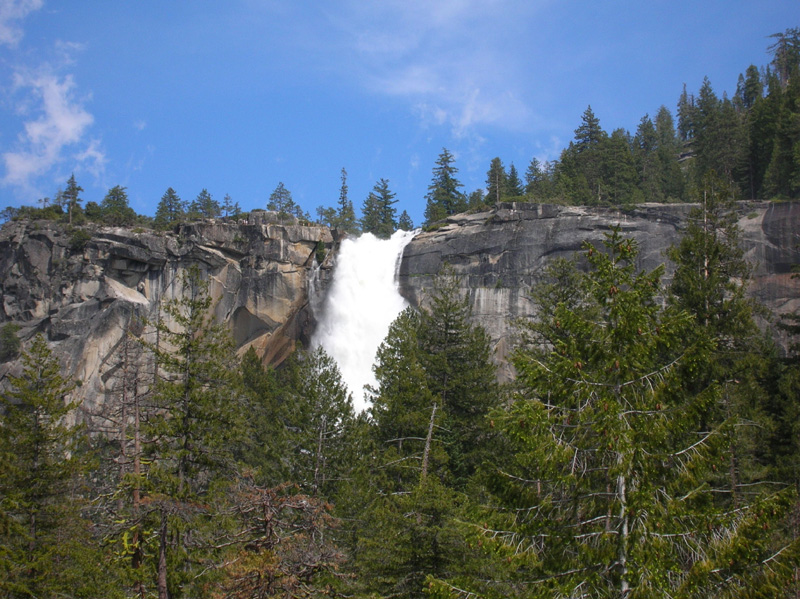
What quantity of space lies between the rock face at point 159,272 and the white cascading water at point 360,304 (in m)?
2.44

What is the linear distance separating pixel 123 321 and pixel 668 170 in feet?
153

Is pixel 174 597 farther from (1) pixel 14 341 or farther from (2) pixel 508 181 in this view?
(2) pixel 508 181

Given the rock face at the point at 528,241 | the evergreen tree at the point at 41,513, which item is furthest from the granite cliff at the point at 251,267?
the evergreen tree at the point at 41,513

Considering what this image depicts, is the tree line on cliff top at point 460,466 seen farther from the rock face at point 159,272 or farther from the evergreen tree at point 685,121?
the evergreen tree at point 685,121

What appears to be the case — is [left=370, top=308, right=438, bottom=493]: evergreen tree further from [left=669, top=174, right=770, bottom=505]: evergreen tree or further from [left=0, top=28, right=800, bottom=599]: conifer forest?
[left=669, top=174, right=770, bottom=505]: evergreen tree

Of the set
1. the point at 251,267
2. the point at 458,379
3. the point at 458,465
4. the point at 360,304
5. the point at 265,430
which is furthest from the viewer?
the point at 360,304

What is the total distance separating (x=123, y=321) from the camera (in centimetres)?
4388

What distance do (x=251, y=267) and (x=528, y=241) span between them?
20129mm

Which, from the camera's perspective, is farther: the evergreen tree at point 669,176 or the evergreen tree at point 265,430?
the evergreen tree at point 669,176

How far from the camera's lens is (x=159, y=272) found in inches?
1849

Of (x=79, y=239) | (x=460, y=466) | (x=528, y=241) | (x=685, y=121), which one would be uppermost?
(x=685, y=121)

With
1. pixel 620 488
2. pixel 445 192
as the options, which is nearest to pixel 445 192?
pixel 445 192

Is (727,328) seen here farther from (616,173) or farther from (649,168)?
(649,168)

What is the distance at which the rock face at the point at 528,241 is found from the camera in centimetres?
3919
